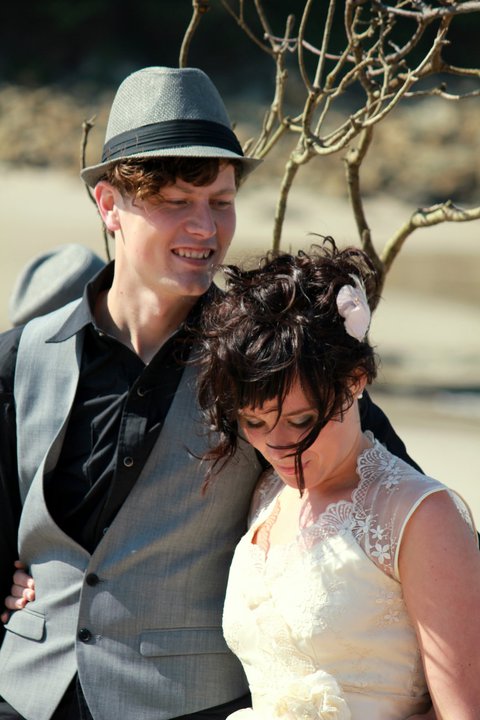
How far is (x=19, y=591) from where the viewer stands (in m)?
3.09

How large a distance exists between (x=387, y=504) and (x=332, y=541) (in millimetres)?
151

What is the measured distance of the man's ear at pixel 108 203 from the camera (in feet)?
10.3

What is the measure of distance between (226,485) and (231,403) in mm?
370

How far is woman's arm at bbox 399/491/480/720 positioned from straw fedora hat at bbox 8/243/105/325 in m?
2.33

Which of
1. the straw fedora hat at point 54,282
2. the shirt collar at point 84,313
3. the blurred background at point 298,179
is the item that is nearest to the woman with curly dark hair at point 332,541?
the shirt collar at point 84,313

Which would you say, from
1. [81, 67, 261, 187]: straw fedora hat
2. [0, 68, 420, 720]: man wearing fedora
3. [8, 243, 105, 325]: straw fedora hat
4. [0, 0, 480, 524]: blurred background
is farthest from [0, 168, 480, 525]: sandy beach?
[81, 67, 261, 187]: straw fedora hat

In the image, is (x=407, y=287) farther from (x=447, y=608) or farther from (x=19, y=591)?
(x=447, y=608)

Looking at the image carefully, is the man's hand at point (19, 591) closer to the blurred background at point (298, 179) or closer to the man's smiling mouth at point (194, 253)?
the man's smiling mouth at point (194, 253)

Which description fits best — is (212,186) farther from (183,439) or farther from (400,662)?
(400,662)

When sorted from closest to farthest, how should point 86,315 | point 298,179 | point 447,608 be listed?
point 447,608
point 86,315
point 298,179

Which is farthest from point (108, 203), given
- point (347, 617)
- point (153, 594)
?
point (347, 617)

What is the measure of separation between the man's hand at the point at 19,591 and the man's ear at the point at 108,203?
3.04ft

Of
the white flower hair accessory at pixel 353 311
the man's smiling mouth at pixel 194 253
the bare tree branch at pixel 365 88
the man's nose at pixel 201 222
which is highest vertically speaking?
the bare tree branch at pixel 365 88

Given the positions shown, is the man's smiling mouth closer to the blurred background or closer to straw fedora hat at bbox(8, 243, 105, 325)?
straw fedora hat at bbox(8, 243, 105, 325)
